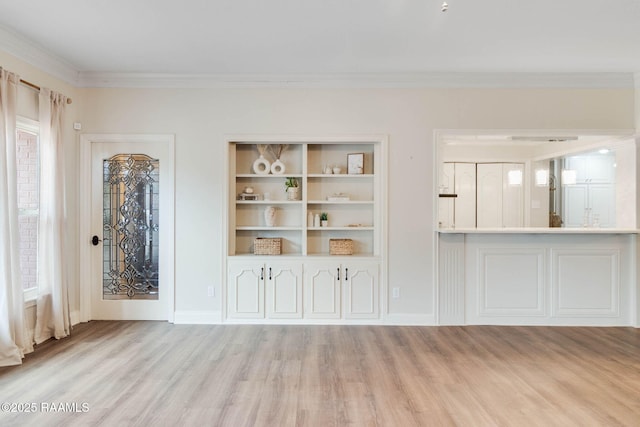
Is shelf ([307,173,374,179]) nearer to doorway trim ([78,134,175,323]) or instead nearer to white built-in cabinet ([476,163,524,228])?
doorway trim ([78,134,175,323])

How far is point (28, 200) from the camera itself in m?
3.83

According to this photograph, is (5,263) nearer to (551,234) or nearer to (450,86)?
(450,86)

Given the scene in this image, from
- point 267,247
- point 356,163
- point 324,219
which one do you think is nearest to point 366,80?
point 356,163

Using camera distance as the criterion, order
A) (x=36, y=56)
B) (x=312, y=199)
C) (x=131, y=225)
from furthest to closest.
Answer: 1. (x=312, y=199)
2. (x=131, y=225)
3. (x=36, y=56)

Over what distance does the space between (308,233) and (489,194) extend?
3771mm

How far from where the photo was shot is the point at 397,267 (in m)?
4.50

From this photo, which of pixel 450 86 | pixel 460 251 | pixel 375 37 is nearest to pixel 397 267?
pixel 460 251

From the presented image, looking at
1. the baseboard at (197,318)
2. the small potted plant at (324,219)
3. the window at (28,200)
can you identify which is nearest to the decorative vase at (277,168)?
the small potted plant at (324,219)

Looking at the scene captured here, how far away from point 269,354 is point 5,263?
2317 mm

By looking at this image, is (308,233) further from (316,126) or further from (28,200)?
(28,200)

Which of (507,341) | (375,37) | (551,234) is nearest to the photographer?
(375,37)

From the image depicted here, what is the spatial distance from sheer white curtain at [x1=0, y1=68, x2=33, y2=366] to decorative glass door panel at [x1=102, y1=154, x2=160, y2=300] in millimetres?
1221

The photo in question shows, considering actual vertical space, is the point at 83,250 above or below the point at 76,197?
below

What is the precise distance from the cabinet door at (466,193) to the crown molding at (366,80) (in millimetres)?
2561
